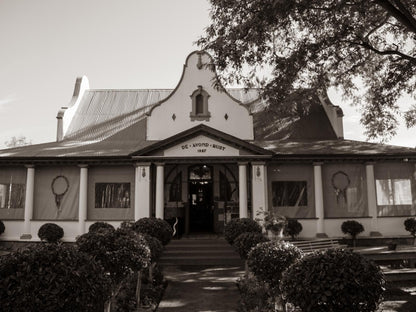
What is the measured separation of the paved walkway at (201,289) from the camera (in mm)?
10192

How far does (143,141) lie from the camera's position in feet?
66.0

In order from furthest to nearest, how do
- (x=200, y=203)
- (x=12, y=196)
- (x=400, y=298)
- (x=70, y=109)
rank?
Result: (x=70, y=109) < (x=200, y=203) < (x=12, y=196) < (x=400, y=298)

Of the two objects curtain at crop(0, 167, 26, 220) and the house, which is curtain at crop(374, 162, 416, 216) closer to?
the house

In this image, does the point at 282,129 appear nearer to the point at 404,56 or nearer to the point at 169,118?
the point at 169,118

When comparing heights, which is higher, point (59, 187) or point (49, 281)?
point (59, 187)

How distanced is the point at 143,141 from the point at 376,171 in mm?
11237

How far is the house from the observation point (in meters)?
17.9

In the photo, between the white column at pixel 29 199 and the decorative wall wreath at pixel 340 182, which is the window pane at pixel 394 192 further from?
the white column at pixel 29 199

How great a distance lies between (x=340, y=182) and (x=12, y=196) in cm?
1544

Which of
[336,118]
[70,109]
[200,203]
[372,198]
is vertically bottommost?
[200,203]

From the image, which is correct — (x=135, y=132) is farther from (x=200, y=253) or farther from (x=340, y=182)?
(x=340, y=182)

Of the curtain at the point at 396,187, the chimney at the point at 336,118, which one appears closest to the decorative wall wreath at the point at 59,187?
the chimney at the point at 336,118

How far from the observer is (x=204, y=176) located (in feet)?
66.3

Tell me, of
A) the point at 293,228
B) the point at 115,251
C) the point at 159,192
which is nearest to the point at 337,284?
the point at 115,251
